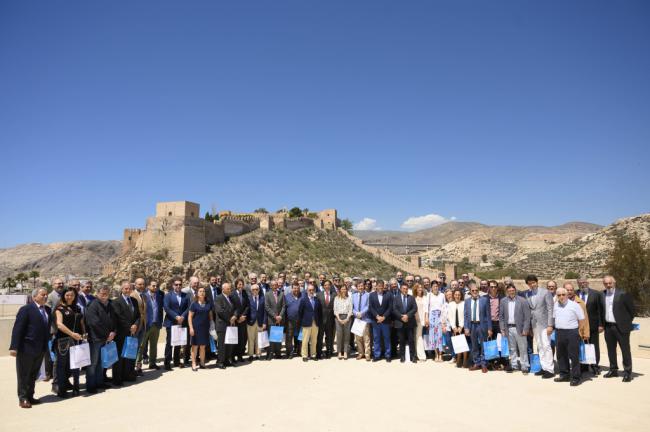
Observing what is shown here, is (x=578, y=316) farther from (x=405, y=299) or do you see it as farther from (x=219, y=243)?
(x=219, y=243)

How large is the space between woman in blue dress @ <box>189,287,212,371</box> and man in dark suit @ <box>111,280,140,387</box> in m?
1.05

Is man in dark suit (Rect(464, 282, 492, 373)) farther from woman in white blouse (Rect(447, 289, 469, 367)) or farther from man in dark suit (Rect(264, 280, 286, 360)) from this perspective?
man in dark suit (Rect(264, 280, 286, 360))

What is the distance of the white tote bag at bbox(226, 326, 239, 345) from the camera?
309 inches

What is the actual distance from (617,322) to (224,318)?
7036 mm

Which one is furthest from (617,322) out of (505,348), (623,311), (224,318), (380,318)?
(224,318)

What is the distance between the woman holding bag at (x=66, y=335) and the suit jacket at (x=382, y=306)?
5.38 metres

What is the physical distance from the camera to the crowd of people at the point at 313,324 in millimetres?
5996

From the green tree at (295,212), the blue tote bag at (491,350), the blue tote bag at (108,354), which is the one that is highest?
the green tree at (295,212)

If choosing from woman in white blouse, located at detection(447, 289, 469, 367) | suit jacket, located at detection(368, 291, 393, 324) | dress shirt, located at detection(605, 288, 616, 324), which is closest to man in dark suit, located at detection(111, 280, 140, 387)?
suit jacket, located at detection(368, 291, 393, 324)

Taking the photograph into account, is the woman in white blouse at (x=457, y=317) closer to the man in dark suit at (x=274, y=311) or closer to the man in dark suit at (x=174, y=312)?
the man in dark suit at (x=274, y=311)

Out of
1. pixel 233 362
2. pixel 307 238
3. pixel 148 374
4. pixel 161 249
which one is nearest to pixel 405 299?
pixel 233 362

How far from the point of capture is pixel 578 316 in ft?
22.1

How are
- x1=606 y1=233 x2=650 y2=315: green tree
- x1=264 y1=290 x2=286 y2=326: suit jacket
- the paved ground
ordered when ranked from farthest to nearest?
x1=606 y1=233 x2=650 y2=315: green tree, x1=264 y1=290 x2=286 y2=326: suit jacket, the paved ground

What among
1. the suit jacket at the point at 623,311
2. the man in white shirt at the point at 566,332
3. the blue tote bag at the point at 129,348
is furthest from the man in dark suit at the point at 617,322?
the blue tote bag at the point at 129,348
